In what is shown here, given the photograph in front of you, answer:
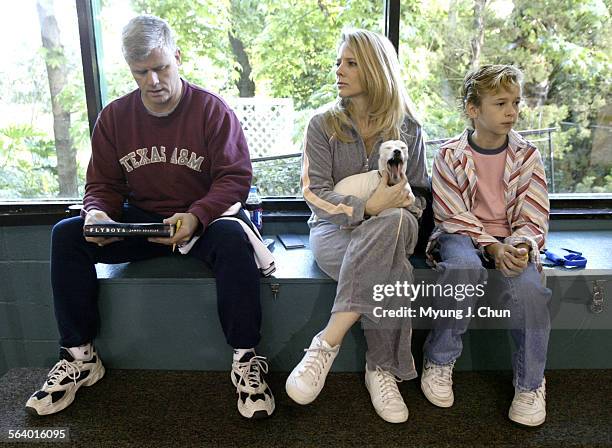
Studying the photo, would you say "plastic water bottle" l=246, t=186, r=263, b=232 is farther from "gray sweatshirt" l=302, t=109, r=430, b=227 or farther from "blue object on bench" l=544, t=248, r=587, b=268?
"blue object on bench" l=544, t=248, r=587, b=268

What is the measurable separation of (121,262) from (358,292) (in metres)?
0.76

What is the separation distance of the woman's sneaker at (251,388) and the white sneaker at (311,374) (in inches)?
3.0

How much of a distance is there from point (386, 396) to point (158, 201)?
0.92 meters

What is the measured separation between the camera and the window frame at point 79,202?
1.86 metres

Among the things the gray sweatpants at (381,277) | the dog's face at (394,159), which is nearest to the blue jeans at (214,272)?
the gray sweatpants at (381,277)

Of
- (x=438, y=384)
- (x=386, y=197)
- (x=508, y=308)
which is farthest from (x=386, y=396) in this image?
(x=386, y=197)

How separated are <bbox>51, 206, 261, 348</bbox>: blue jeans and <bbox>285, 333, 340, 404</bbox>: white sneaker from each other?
0.16 m

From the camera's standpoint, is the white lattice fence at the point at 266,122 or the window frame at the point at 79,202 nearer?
the window frame at the point at 79,202

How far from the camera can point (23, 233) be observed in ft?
6.19

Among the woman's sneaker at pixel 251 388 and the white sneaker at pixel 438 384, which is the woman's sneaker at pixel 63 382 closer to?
the woman's sneaker at pixel 251 388

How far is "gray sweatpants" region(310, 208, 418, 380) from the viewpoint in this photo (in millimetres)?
1359

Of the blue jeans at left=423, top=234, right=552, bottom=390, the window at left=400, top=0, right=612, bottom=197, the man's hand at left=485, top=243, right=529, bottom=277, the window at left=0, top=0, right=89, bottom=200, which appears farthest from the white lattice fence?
the man's hand at left=485, top=243, right=529, bottom=277

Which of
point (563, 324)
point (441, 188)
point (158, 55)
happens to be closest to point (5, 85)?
point (158, 55)

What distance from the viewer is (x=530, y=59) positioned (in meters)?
1.97
